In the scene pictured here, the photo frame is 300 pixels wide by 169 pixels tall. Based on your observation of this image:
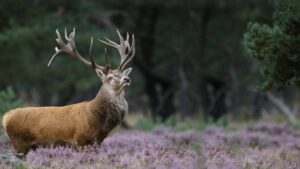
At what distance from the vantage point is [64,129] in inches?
448

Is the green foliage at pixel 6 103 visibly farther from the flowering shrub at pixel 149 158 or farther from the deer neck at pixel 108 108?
the deer neck at pixel 108 108

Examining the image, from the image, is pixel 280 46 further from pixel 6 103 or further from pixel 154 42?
pixel 154 42

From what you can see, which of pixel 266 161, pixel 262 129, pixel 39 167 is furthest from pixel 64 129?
pixel 262 129

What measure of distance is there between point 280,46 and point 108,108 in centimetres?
268

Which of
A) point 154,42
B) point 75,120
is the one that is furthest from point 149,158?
point 154,42

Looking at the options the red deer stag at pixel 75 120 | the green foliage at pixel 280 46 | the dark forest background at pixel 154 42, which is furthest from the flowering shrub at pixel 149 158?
the dark forest background at pixel 154 42

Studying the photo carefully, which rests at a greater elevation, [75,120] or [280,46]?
[280,46]

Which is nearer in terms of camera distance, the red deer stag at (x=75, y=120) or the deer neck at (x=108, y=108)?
the red deer stag at (x=75, y=120)

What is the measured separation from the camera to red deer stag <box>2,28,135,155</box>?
37.2 ft

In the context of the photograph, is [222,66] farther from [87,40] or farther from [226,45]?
[87,40]

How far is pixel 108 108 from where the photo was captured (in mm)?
11500

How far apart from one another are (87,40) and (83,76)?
82.3 inches

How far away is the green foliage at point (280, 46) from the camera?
11852 mm

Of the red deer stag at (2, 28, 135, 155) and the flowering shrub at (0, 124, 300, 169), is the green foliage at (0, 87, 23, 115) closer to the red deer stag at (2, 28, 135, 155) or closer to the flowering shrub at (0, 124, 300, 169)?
the flowering shrub at (0, 124, 300, 169)
